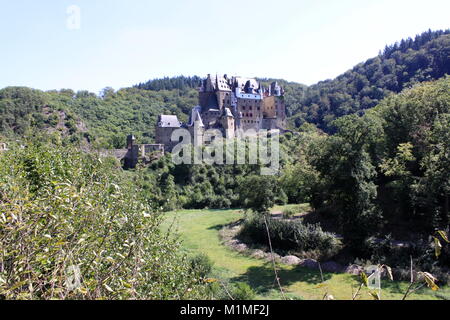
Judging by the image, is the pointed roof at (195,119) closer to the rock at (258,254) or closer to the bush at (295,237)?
the bush at (295,237)

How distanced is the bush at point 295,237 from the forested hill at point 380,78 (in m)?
60.2

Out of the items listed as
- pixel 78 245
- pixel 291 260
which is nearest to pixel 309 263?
pixel 291 260

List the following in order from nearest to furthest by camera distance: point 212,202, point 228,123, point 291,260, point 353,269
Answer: point 353,269 → point 291,260 → point 212,202 → point 228,123

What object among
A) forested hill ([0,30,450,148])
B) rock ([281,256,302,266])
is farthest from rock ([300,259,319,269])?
forested hill ([0,30,450,148])

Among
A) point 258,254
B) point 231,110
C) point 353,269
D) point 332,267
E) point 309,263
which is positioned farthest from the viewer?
point 231,110

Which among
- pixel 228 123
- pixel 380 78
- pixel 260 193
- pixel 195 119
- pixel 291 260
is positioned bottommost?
pixel 291 260

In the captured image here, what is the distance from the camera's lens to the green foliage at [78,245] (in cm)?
323

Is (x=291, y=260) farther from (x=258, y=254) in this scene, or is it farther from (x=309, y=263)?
(x=258, y=254)

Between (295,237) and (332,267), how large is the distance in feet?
10.2

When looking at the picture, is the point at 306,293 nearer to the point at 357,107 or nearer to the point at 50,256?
the point at 50,256

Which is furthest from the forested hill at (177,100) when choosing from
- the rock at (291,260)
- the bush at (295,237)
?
the rock at (291,260)

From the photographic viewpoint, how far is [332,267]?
1636 centimetres

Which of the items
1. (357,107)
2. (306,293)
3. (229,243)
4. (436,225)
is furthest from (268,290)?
(357,107)

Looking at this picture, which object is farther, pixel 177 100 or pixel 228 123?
pixel 177 100
